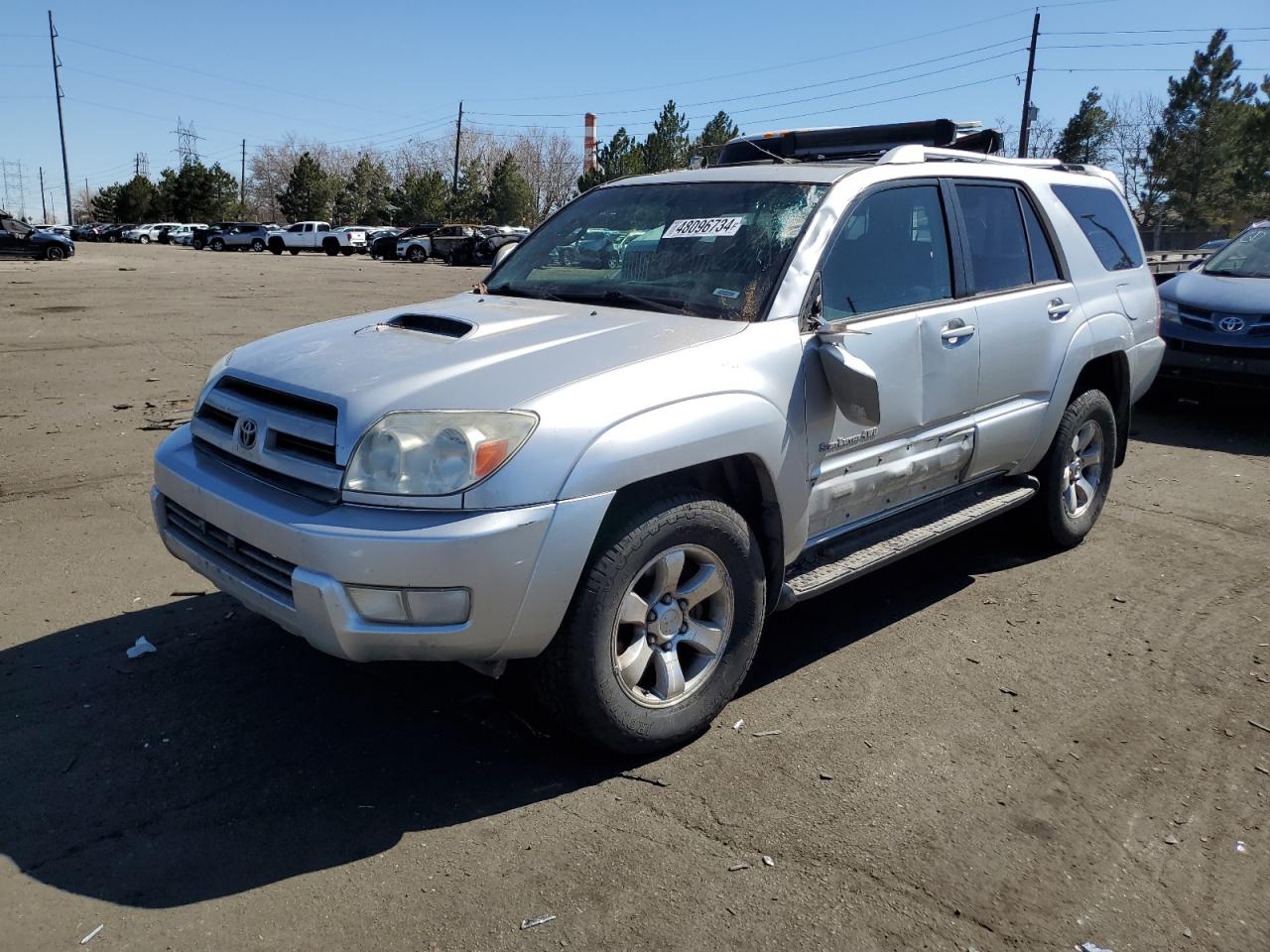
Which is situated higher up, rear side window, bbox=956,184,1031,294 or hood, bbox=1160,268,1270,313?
rear side window, bbox=956,184,1031,294

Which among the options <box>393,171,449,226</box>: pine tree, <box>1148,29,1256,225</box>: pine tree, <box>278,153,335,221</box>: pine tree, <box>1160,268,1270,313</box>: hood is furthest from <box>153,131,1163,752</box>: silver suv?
<box>278,153,335,221</box>: pine tree

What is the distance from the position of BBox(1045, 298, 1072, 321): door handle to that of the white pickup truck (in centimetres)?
5367

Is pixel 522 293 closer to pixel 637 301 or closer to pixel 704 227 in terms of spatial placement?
pixel 637 301

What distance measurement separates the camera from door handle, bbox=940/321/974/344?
164 inches

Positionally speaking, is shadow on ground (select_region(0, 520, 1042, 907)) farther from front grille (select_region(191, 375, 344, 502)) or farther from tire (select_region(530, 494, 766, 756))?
front grille (select_region(191, 375, 344, 502))

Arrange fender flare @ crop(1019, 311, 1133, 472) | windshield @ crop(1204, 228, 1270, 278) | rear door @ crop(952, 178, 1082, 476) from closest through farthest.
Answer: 1. rear door @ crop(952, 178, 1082, 476)
2. fender flare @ crop(1019, 311, 1133, 472)
3. windshield @ crop(1204, 228, 1270, 278)

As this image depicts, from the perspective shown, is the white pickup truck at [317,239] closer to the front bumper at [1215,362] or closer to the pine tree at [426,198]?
the pine tree at [426,198]

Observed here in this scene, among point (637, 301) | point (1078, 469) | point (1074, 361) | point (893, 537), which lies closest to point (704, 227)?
point (637, 301)

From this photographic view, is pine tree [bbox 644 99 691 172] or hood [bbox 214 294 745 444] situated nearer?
hood [bbox 214 294 745 444]

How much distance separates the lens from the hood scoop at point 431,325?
362 cm

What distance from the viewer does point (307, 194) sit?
81.7 m

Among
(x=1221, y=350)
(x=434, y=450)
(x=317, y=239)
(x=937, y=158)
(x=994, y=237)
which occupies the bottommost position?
(x=317, y=239)

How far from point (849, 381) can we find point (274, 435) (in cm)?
193

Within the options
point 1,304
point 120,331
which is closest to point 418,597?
point 120,331
